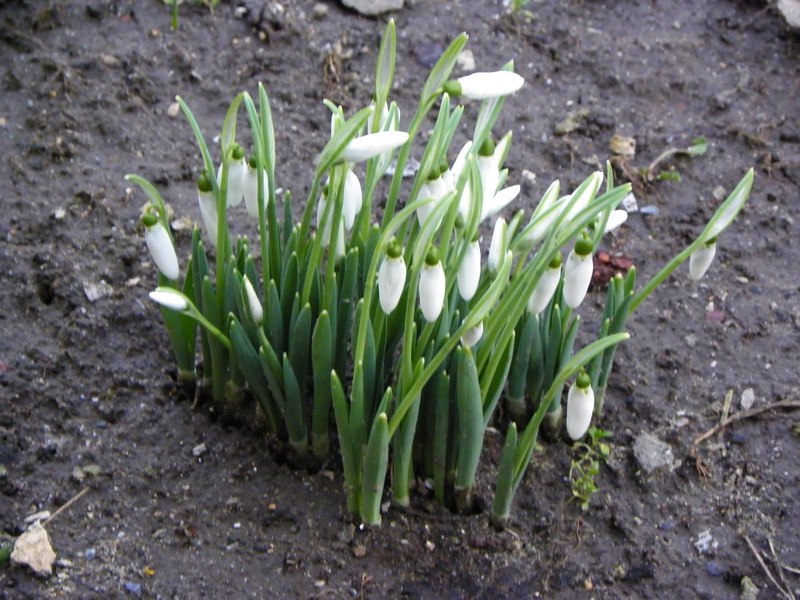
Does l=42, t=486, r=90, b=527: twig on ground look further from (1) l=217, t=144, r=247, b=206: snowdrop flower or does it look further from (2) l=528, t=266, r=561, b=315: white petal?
(2) l=528, t=266, r=561, b=315: white petal

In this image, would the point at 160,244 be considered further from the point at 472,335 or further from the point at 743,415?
the point at 743,415

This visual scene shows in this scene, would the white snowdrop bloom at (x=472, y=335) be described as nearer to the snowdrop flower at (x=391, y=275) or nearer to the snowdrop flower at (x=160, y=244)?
the snowdrop flower at (x=391, y=275)

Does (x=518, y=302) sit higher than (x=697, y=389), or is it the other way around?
(x=518, y=302)

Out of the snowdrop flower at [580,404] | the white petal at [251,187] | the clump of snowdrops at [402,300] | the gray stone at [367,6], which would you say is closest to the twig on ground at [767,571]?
the clump of snowdrops at [402,300]

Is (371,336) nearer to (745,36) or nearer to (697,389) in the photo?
(697,389)

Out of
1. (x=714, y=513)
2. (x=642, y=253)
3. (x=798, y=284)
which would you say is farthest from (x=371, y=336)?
(x=798, y=284)

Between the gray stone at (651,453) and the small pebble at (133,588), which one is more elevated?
the gray stone at (651,453)

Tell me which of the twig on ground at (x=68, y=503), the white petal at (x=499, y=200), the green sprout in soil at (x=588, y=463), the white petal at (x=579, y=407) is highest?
the white petal at (x=499, y=200)
